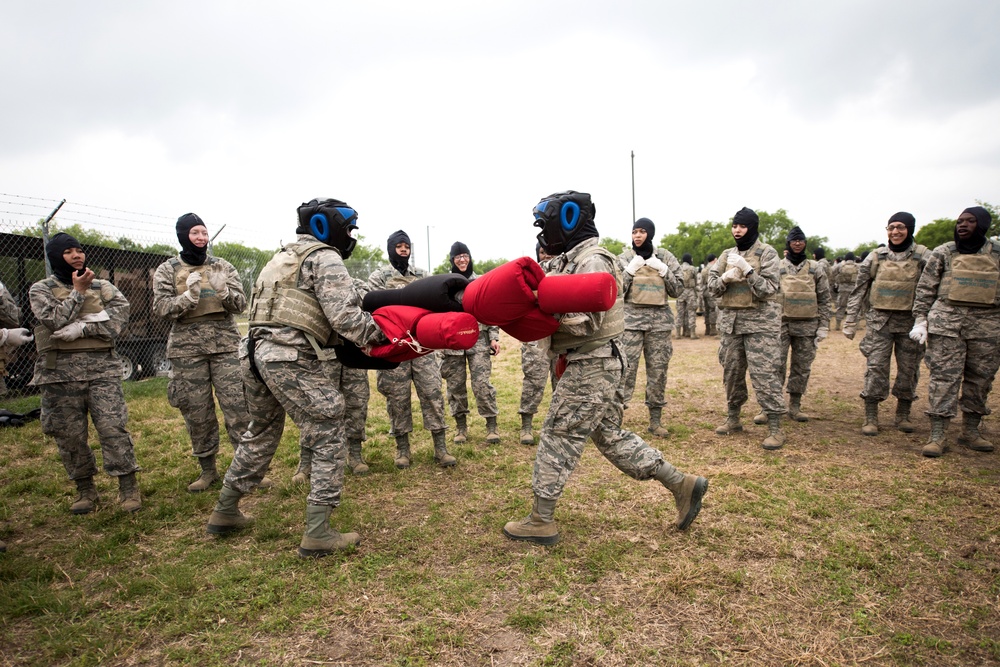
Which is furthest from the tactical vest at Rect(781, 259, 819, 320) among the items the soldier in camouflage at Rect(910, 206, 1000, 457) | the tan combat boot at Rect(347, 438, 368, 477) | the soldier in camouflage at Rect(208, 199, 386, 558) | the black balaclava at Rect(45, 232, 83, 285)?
the black balaclava at Rect(45, 232, 83, 285)

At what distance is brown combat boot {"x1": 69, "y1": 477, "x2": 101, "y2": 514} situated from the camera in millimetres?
4902

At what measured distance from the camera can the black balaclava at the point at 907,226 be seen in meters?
6.43

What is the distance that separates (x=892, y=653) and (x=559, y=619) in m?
1.65

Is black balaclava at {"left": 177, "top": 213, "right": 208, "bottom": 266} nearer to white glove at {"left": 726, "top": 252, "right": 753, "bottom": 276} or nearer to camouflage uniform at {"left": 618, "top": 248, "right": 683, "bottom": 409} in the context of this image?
camouflage uniform at {"left": 618, "top": 248, "right": 683, "bottom": 409}

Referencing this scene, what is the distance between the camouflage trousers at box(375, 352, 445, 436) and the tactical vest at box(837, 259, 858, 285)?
15431mm

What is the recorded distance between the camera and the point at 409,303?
3.60 m

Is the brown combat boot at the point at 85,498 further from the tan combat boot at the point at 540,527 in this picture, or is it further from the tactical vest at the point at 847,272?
the tactical vest at the point at 847,272

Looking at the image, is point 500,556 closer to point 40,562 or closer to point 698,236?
point 40,562

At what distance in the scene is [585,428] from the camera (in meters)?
3.87

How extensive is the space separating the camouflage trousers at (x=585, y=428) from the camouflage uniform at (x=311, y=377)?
1363 millimetres

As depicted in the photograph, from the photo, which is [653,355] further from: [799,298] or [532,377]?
[799,298]

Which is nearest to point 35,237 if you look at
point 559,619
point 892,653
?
point 559,619

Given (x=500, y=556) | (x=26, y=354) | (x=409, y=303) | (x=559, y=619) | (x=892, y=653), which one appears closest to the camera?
(x=892, y=653)

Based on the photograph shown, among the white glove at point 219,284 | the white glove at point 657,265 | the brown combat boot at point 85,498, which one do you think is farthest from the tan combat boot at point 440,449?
the white glove at point 657,265
